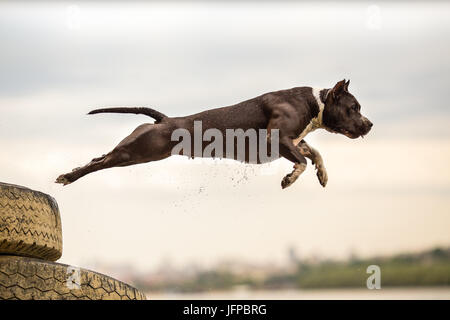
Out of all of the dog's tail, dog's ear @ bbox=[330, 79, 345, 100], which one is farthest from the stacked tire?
dog's ear @ bbox=[330, 79, 345, 100]

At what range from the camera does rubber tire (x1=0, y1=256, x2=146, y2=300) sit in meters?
7.52

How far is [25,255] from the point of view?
8328mm

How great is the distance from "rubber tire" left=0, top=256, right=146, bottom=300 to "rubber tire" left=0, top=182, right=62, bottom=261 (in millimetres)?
320

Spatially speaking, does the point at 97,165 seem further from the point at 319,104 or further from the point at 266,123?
the point at 319,104

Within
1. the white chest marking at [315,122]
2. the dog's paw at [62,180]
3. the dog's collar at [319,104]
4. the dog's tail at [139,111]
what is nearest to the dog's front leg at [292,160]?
the white chest marking at [315,122]

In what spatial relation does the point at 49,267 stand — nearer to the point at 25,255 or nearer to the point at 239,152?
the point at 25,255

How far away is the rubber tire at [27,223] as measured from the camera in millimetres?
8031

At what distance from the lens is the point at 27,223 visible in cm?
A: 823

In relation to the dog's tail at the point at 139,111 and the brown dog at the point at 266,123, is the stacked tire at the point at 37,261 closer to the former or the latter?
the brown dog at the point at 266,123

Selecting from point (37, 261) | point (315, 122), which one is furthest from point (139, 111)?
point (37, 261)
